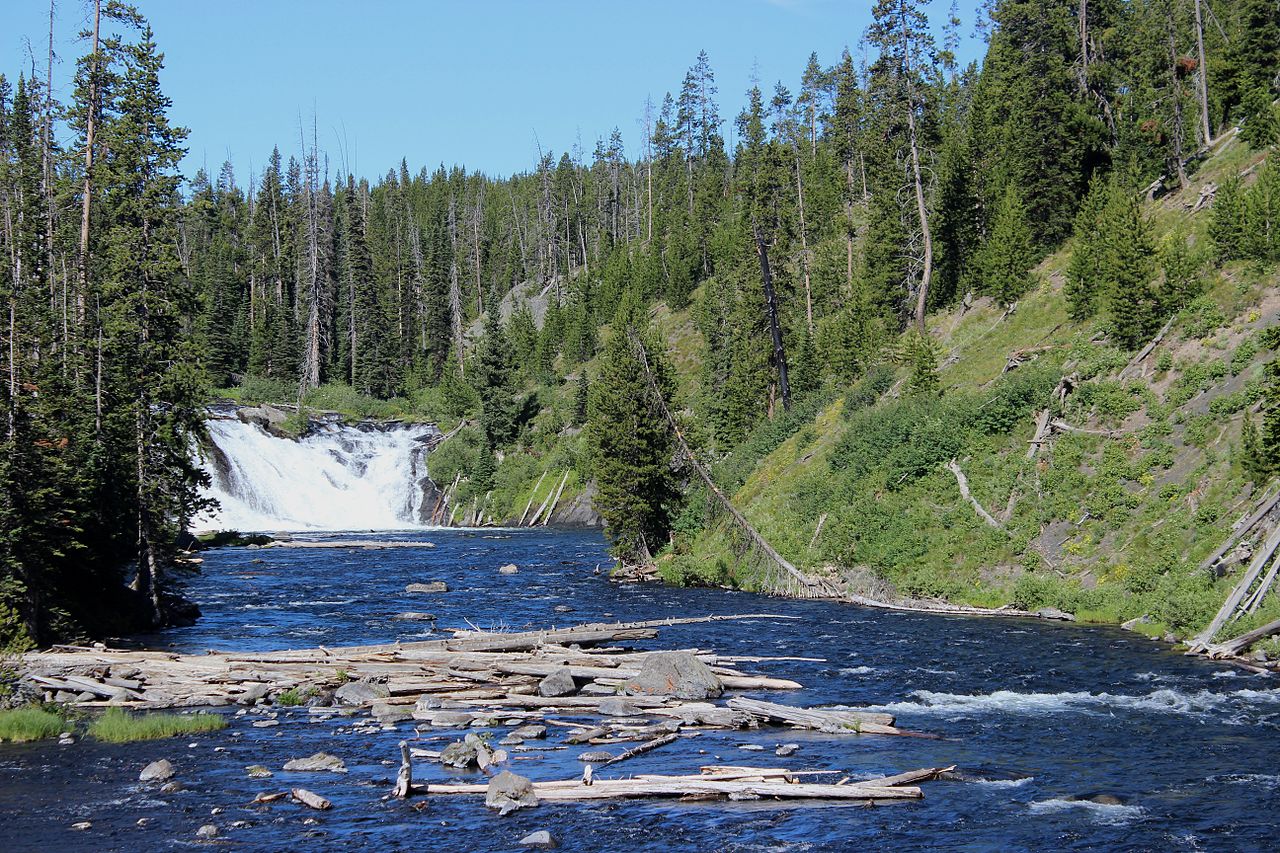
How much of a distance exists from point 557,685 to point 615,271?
88838mm

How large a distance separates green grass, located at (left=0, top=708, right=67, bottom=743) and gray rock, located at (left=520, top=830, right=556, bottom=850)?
10.8 metres

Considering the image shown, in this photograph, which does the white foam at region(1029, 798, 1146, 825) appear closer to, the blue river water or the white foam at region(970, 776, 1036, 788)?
the blue river water

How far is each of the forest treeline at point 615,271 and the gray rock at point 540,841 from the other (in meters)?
15.5

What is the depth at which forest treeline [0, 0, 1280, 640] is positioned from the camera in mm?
30891

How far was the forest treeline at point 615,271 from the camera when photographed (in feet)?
101

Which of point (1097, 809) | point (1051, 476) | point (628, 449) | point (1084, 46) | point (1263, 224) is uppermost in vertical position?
point (1084, 46)

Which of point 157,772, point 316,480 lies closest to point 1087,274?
point 157,772

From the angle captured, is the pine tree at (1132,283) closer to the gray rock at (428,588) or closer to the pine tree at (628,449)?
the pine tree at (628,449)

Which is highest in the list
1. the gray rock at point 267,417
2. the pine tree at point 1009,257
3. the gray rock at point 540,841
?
the pine tree at point 1009,257

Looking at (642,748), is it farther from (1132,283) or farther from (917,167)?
(917,167)

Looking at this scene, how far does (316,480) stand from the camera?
7644 cm

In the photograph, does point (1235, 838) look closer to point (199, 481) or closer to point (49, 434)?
point (49, 434)

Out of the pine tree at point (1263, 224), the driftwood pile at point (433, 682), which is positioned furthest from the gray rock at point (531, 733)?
the pine tree at point (1263, 224)

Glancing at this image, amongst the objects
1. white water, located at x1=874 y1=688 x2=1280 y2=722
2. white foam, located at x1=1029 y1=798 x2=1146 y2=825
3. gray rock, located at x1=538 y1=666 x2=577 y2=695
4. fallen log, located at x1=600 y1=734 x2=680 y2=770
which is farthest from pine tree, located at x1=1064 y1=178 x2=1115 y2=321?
fallen log, located at x1=600 y1=734 x2=680 y2=770
